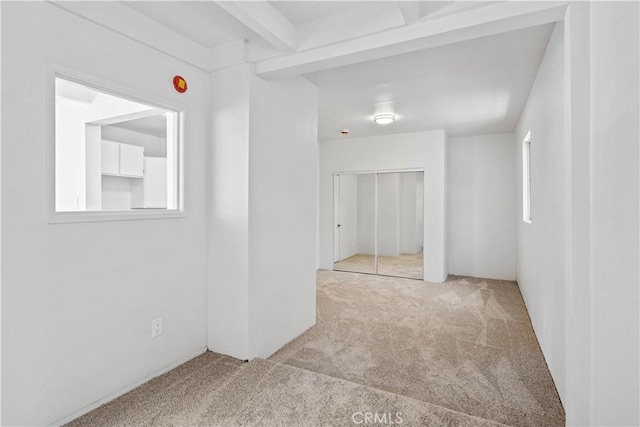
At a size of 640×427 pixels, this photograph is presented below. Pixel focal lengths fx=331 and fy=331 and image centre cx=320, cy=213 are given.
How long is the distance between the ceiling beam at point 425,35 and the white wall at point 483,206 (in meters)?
3.97

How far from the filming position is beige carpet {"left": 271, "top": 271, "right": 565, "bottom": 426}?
2123 mm

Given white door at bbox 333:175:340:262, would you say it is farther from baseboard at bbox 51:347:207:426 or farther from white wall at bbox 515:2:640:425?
white wall at bbox 515:2:640:425

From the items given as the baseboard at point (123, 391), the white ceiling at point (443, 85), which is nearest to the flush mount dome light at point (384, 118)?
the white ceiling at point (443, 85)

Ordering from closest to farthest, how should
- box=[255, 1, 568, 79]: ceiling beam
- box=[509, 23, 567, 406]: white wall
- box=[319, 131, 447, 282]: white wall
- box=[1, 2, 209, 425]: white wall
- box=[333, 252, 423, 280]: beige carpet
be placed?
box=[1, 2, 209, 425]: white wall < box=[255, 1, 568, 79]: ceiling beam < box=[509, 23, 567, 406]: white wall < box=[319, 131, 447, 282]: white wall < box=[333, 252, 423, 280]: beige carpet

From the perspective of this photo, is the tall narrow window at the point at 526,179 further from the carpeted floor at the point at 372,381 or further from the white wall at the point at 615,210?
the white wall at the point at 615,210

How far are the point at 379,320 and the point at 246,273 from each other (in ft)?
5.59

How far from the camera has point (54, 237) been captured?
178 cm

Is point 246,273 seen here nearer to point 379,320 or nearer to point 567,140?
point 379,320

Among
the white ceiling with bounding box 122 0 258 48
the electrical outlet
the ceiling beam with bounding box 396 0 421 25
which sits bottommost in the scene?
the electrical outlet

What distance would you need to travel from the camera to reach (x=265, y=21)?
2.07 metres

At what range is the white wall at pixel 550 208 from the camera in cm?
203

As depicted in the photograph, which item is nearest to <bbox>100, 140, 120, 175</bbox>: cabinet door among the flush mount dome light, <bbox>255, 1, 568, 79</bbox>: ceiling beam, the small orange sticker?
the small orange sticker

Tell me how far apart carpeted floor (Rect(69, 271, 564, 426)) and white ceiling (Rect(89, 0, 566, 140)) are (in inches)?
86.7

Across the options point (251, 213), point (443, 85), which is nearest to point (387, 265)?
point (443, 85)
